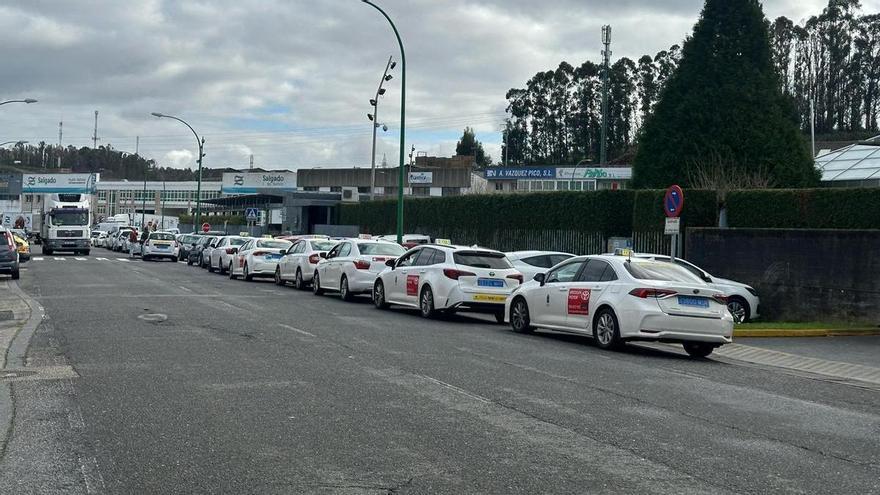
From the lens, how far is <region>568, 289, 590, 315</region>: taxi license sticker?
16219mm

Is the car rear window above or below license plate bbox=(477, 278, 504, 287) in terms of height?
above

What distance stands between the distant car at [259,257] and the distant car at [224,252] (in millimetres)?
1886

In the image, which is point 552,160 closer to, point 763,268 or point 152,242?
point 152,242

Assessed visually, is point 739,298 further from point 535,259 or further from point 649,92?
point 649,92

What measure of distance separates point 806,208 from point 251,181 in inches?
4201

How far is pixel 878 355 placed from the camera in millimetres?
16938

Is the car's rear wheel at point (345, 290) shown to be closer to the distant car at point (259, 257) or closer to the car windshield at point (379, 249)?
the car windshield at point (379, 249)

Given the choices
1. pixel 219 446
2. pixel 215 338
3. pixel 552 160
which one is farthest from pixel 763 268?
pixel 552 160

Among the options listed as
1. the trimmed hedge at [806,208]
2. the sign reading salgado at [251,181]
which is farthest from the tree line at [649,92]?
the trimmed hedge at [806,208]

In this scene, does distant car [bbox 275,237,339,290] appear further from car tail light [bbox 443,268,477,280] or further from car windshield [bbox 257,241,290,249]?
car tail light [bbox 443,268,477,280]

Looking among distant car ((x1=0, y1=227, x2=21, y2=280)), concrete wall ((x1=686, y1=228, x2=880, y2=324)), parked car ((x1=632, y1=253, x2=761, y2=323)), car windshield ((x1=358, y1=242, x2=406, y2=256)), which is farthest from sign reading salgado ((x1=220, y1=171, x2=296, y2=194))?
parked car ((x1=632, y1=253, x2=761, y2=323))

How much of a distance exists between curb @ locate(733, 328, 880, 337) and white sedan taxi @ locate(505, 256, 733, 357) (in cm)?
334

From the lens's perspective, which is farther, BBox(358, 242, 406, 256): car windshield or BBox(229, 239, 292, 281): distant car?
BBox(229, 239, 292, 281): distant car

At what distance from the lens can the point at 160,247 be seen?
53.8 m
